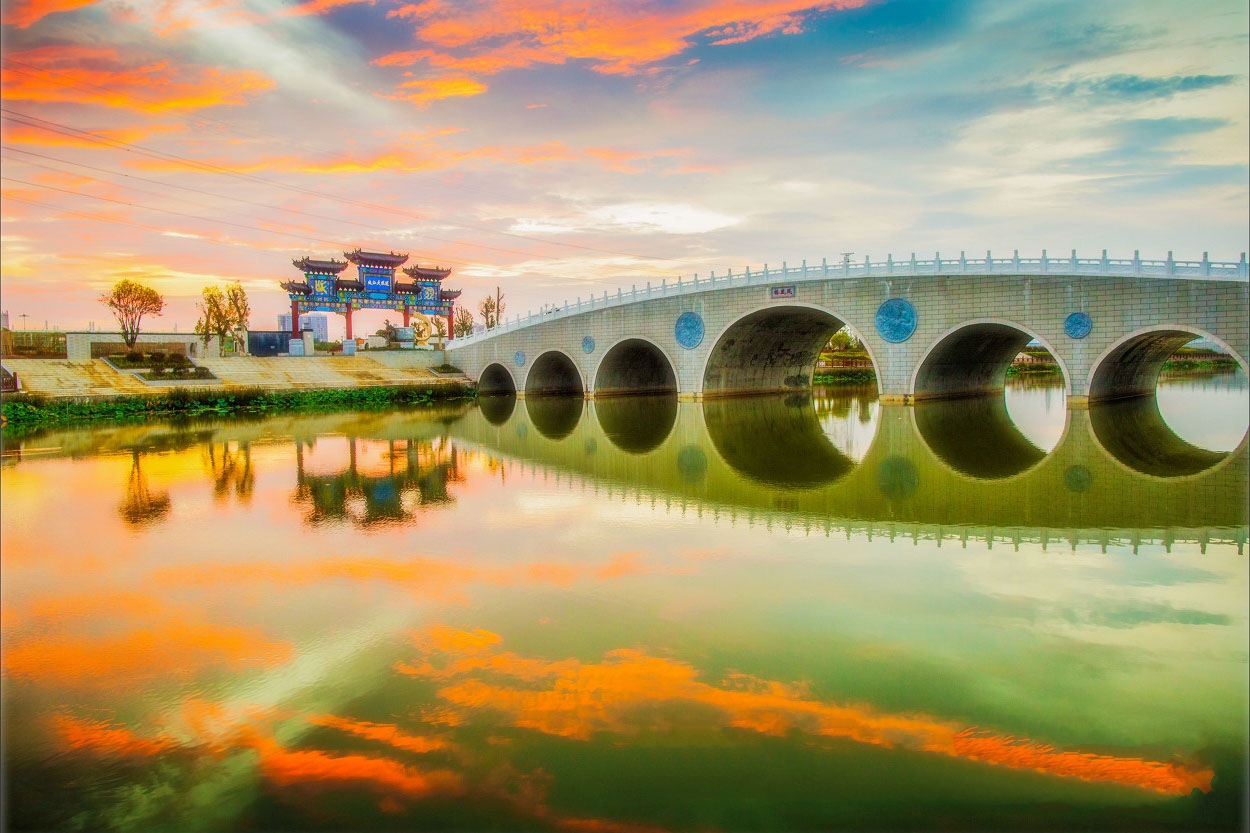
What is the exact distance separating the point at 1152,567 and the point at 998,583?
150cm

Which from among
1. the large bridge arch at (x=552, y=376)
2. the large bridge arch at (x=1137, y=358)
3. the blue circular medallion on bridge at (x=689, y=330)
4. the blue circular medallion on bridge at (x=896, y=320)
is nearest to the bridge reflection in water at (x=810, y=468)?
the large bridge arch at (x=1137, y=358)

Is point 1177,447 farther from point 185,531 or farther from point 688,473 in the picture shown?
point 185,531

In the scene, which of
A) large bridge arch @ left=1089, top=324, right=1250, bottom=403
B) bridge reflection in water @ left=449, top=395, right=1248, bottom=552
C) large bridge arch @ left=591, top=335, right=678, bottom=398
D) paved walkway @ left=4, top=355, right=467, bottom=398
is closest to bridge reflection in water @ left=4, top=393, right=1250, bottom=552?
bridge reflection in water @ left=449, top=395, right=1248, bottom=552

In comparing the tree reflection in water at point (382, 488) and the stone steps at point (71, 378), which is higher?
the stone steps at point (71, 378)

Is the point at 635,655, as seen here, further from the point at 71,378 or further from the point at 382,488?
the point at 71,378

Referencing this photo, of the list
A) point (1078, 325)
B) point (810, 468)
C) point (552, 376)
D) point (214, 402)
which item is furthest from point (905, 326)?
point (214, 402)

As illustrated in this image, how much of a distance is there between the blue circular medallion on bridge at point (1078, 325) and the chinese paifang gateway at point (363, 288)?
29082mm

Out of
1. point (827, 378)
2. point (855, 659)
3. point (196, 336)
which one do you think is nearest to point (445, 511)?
point (855, 659)

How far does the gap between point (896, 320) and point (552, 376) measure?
17.4 meters

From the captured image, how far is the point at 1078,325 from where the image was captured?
1967 cm

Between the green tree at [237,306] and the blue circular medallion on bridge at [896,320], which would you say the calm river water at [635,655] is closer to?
the blue circular medallion on bridge at [896,320]

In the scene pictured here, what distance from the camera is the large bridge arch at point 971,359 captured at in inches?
837

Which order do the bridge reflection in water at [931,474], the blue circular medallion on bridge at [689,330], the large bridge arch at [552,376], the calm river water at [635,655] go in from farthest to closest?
the large bridge arch at [552,376] < the blue circular medallion on bridge at [689,330] < the bridge reflection in water at [931,474] < the calm river water at [635,655]

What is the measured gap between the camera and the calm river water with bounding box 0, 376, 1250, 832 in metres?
3.66
